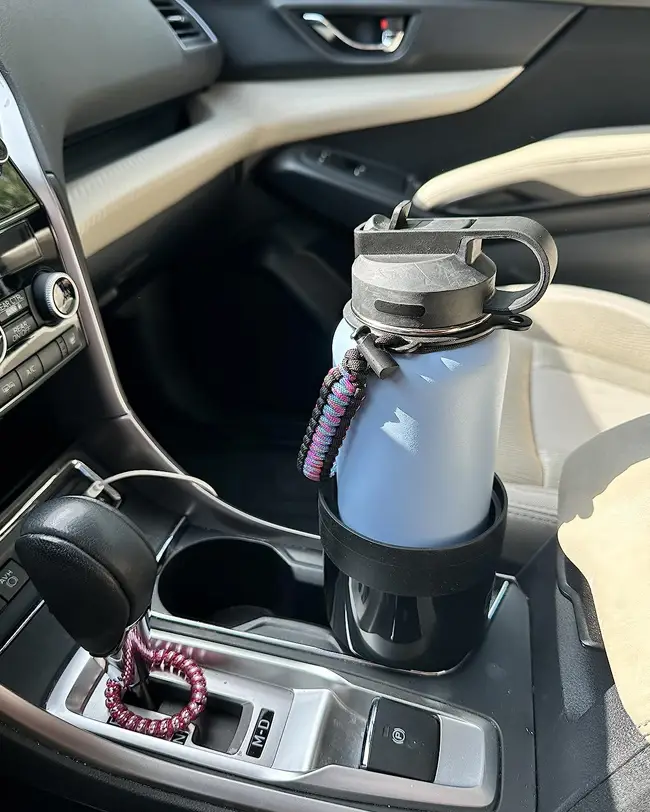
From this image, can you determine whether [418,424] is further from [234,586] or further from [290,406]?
[290,406]

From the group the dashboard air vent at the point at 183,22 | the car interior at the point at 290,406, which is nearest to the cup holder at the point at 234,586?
the car interior at the point at 290,406

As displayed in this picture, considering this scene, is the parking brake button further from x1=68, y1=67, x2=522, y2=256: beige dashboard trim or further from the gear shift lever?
x1=68, y1=67, x2=522, y2=256: beige dashboard trim

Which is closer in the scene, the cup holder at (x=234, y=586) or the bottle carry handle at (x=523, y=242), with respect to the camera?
the bottle carry handle at (x=523, y=242)

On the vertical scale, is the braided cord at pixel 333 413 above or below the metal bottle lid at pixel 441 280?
below

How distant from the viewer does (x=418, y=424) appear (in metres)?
0.55

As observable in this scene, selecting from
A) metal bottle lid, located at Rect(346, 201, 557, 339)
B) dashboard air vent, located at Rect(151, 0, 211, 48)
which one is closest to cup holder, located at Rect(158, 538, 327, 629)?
metal bottle lid, located at Rect(346, 201, 557, 339)

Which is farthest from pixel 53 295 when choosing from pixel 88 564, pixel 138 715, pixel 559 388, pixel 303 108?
pixel 303 108

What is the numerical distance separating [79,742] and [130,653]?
A: 0.08m

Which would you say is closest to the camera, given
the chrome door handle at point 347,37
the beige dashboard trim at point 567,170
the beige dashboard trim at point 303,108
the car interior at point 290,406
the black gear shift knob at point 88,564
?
the black gear shift knob at point 88,564

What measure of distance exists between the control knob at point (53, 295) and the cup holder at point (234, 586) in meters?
0.33

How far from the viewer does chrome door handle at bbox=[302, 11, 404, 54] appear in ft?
4.12

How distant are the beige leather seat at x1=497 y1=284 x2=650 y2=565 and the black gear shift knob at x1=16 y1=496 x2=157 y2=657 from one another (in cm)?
54

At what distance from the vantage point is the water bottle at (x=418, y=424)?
525 millimetres

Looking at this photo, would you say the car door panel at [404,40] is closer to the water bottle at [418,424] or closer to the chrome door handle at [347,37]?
the chrome door handle at [347,37]
